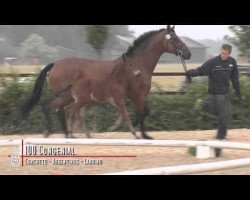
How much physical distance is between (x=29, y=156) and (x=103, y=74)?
2469mm

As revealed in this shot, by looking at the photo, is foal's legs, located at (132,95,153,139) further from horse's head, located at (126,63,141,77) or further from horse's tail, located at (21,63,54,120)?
horse's tail, located at (21,63,54,120)

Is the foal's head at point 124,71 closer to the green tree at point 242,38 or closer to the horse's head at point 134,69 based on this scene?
the horse's head at point 134,69

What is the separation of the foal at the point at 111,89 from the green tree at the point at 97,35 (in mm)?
2501

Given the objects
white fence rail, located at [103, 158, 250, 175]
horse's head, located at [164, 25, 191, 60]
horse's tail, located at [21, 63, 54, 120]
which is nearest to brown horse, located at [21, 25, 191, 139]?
horse's head, located at [164, 25, 191, 60]

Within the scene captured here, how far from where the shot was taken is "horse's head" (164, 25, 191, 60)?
9.52m

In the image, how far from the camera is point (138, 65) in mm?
9656

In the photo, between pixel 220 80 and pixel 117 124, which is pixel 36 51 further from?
pixel 220 80

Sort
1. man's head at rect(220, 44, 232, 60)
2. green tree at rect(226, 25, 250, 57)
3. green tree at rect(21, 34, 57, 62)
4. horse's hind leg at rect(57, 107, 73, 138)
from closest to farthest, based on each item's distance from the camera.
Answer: man's head at rect(220, 44, 232, 60) < horse's hind leg at rect(57, 107, 73, 138) < green tree at rect(226, 25, 250, 57) < green tree at rect(21, 34, 57, 62)

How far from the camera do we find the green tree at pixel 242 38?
49.2ft

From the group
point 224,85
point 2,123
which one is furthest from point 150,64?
point 2,123

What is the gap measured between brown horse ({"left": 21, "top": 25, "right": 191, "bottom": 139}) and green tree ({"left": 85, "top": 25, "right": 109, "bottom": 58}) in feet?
7.41

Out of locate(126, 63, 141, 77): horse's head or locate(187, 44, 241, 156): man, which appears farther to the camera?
locate(126, 63, 141, 77): horse's head

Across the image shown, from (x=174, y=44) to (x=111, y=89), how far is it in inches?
52.0

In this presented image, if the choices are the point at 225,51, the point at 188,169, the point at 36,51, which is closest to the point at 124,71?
the point at 225,51
